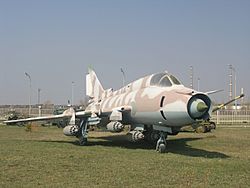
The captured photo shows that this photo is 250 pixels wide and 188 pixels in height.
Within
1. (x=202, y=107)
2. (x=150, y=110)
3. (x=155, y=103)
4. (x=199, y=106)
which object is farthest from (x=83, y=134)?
(x=202, y=107)

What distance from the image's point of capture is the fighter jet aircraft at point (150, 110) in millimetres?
15344

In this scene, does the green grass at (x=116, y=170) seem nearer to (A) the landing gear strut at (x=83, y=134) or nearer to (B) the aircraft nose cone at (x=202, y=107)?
(B) the aircraft nose cone at (x=202, y=107)

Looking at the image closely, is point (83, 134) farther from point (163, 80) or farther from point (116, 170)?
point (116, 170)

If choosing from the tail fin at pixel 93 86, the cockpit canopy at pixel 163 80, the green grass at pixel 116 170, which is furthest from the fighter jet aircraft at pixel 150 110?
the tail fin at pixel 93 86

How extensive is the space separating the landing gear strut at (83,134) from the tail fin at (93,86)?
478cm

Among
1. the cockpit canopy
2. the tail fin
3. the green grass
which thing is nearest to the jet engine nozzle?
the green grass

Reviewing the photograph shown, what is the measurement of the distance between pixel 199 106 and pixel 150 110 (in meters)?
3.21

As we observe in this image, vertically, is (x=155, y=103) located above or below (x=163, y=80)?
below

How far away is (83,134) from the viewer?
2134 cm

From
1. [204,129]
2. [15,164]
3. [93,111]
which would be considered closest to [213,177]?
[15,164]

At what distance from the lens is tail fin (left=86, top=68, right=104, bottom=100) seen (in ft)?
88.1

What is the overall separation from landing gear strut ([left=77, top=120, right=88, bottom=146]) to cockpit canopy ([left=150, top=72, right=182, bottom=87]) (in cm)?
527

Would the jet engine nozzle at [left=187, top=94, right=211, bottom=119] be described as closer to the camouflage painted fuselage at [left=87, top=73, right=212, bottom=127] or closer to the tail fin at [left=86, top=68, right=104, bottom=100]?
the camouflage painted fuselage at [left=87, top=73, right=212, bottom=127]

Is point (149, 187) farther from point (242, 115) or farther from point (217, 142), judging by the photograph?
point (242, 115)
